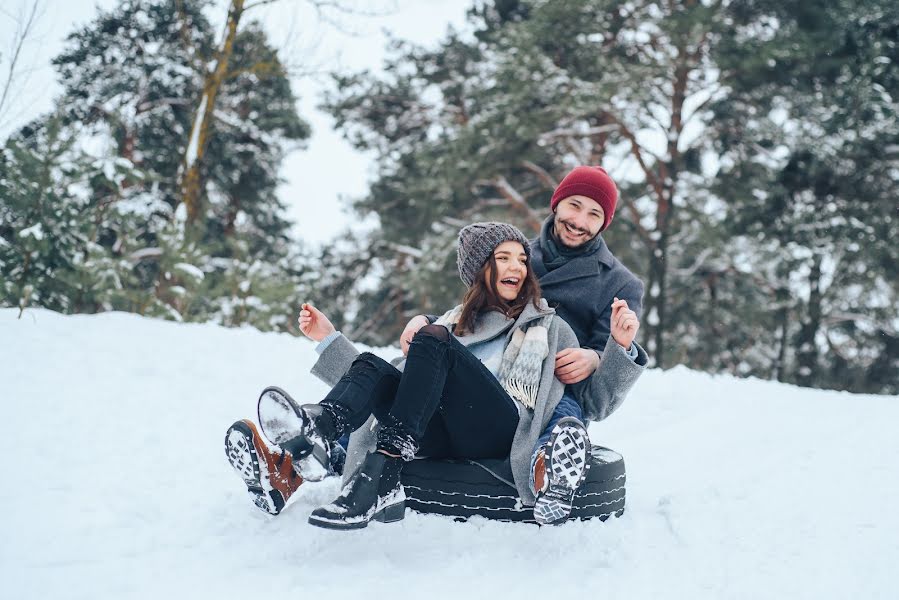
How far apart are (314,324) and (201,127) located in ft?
22.9

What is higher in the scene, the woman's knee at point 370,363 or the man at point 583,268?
the man at point 583,268

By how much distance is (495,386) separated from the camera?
7.36 feet

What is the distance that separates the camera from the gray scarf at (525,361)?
Answer: 2285mm

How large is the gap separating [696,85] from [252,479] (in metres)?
10.6

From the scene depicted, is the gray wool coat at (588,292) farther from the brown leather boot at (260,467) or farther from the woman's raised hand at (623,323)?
the brown leather boot at (260,467)

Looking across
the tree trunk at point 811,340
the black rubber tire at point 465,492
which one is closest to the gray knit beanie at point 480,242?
the black rubber tire at point 465,492

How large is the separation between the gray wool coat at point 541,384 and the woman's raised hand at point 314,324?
73 millimetres

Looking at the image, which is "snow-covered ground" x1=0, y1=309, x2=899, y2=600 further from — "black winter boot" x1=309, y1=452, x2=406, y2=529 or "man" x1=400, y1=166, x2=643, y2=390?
"man" x1=400, y1=166, x2=643, y2=390

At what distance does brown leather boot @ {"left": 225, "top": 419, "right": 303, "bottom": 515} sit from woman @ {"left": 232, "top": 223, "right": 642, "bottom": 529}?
0.13m

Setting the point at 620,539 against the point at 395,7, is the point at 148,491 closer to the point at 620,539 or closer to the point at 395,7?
the point at 620,539

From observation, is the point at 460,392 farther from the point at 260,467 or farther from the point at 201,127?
the point at 201,127

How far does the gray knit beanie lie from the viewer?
2.50 m

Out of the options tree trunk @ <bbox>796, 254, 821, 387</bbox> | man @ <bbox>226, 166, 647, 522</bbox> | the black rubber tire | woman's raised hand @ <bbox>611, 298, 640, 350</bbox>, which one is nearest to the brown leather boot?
man @ <bbox>226, 166, 647, 522</bbox>

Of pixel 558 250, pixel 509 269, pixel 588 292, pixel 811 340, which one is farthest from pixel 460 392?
pixel 811 340
